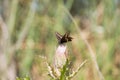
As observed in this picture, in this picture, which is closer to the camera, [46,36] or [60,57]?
[60,57]

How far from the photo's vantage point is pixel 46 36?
11.1 ft

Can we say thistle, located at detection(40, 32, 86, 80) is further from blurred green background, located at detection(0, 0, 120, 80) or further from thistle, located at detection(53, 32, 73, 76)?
blurred green background, located at detection(0, 0, 120, 80)

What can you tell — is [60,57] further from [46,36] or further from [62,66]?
[46,36]

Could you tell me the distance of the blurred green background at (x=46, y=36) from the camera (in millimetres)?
2824

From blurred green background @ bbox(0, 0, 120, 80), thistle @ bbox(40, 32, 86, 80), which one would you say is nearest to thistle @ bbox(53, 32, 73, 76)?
thistle @ bbox(40, 32, 86, 80)

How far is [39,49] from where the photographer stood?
333cm

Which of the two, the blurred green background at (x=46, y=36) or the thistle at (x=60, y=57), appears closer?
the thistle at (x=60, y=57)

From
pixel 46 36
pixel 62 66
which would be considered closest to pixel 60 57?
pixel 62 66

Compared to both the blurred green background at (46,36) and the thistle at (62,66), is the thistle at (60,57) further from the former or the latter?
the blurred green background at (46,36)

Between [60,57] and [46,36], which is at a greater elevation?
[46,36]

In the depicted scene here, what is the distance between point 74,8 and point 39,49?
0.94 meters

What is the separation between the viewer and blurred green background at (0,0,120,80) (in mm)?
2824

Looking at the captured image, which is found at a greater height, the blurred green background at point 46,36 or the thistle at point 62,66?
the blurred green background at point 46,36

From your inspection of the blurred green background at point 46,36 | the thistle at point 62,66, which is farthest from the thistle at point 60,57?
the blurred green background at point 46,36
